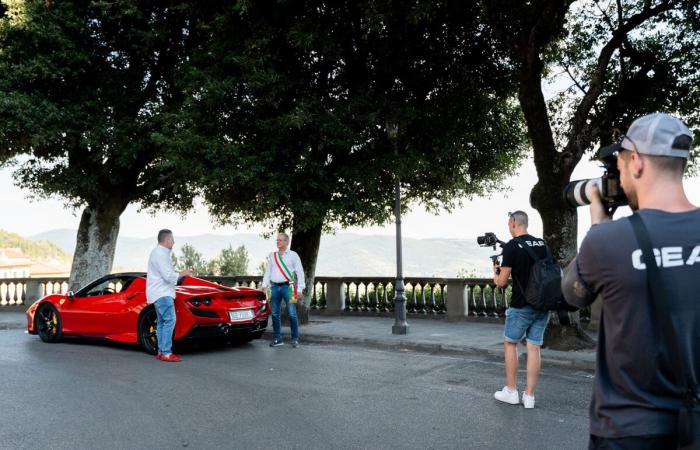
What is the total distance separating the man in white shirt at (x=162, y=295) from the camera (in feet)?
30.4

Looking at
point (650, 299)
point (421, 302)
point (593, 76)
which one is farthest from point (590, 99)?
point (650, 299)

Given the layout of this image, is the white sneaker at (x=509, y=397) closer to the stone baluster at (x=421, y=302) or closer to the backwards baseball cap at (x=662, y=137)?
the backwards baseball cap at (x=662, y=137)

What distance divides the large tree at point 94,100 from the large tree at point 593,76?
8402 millimetres

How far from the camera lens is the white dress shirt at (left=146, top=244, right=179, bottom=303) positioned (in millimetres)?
9258

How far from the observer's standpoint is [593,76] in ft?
36.6

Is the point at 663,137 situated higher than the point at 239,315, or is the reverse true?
the point at 663,137

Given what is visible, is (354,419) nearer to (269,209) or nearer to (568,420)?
(568,420)

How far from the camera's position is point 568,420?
5.96 meters

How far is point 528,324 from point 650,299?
14.7 feet

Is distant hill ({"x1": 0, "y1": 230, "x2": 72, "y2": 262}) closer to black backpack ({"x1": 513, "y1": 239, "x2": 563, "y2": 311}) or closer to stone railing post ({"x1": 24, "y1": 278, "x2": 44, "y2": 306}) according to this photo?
stone railing post ({"x1": 24, "y1": 278, "x2": 44, "y2": 306})

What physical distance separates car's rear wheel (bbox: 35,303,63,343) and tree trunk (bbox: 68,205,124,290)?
299 inches

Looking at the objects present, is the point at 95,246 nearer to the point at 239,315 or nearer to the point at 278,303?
the point at 278,303

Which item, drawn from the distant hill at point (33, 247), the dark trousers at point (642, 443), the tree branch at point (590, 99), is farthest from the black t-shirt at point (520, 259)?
the distant hill at point (33, 247)

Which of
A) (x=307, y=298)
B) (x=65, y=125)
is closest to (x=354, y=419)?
(x=307, y=298)
